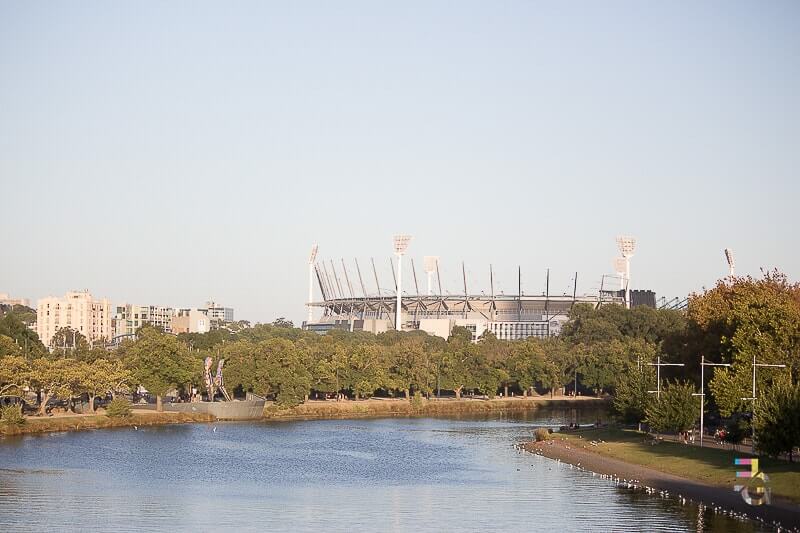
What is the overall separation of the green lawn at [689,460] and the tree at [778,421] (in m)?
1.08

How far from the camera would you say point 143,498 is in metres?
65.6

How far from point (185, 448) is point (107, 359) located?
31778mm

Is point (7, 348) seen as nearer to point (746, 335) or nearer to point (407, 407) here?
point (407, 407)

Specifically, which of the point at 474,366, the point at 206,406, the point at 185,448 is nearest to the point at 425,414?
the point at 474,366

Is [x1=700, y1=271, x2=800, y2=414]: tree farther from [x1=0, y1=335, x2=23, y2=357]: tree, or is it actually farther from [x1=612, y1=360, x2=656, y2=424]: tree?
[x1=0, y1=335, x2=23, y2=357]: tree

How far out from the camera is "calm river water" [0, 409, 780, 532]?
57.9 meters

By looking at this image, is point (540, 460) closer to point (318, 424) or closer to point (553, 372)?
point (318, 424)

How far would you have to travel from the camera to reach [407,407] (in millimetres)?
137125

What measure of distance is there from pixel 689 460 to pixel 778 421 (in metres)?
10.1

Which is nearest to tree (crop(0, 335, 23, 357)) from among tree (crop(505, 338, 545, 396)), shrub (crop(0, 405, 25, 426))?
shrub (crop(0, 405, 25, 426))

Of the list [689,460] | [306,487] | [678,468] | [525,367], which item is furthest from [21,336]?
[678,468]

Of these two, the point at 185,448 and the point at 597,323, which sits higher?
the point at 597,323

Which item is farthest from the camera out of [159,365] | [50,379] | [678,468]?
[159,365]

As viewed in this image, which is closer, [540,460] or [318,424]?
[540,460]
